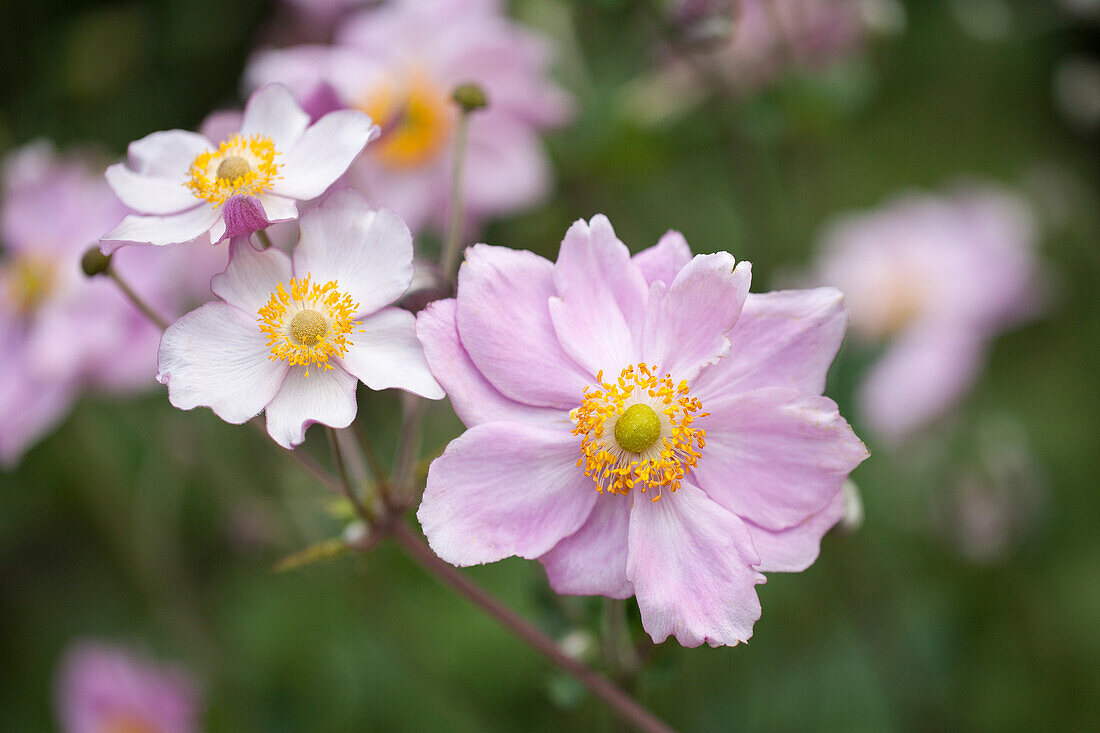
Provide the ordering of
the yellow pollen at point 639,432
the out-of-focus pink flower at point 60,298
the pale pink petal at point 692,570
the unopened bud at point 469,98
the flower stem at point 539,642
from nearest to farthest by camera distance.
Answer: the pale pink petal at point 692,570, the yellow pollen at point 639,432, the flower stem at point 539,642, the unopened bud at point 469,98, the out-of-focus pink flower at point 60,298

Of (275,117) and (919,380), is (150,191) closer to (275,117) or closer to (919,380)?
(275,117)

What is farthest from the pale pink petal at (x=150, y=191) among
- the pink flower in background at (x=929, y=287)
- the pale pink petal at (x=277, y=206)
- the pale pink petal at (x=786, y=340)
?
the pink flower in background at (x=929, y=287)

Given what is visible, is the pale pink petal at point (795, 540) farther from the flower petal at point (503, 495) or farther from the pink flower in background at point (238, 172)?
the pink flower in background at point (238, 172)

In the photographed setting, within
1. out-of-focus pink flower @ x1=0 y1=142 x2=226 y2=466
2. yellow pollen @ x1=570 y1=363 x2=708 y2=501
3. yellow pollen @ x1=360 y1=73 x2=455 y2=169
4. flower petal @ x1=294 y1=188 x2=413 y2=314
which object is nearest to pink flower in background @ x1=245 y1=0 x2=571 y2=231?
yellow pollen @ x1=360 y1=73 x2=455 y2=169

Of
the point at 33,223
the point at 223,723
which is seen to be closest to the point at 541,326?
the point at 33,223

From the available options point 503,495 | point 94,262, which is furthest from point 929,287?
point 94,262

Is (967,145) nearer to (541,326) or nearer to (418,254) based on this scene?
(418,254)

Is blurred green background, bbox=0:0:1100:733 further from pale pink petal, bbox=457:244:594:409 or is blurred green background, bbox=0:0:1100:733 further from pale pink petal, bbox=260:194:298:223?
pale pink petal, bbox=260:194:298:223
